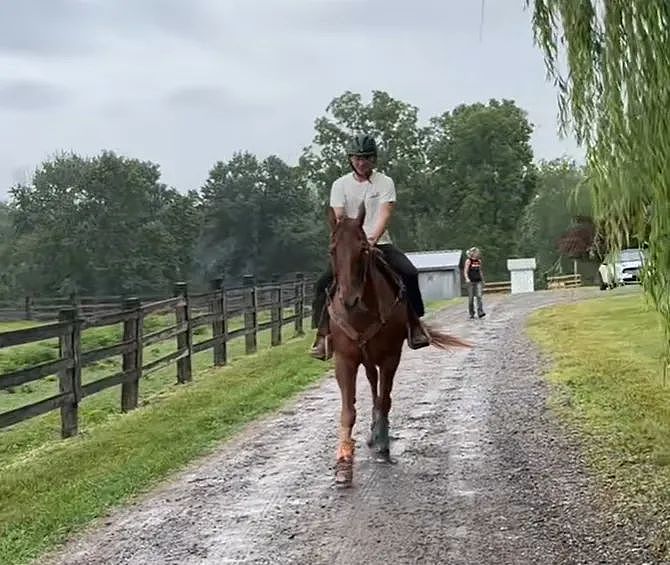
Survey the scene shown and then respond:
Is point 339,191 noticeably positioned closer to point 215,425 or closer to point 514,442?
point 514,442

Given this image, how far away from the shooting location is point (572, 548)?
15.1 feet

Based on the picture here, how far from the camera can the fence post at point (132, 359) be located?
1005 centimetres

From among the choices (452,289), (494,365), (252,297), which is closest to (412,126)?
(452,289)

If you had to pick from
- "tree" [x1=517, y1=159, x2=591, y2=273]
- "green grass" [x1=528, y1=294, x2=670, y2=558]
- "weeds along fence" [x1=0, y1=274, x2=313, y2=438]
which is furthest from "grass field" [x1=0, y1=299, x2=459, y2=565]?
"tree" [x1=517, y1=159, x2=591, y2=273]

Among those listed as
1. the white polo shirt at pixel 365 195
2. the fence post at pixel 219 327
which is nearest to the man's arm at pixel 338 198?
the white polo shirt at pixel 365 195

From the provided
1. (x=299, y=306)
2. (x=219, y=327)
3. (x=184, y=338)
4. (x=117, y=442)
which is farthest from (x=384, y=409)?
(x=299, y=306)

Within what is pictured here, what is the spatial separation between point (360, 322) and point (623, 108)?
8.46 feet

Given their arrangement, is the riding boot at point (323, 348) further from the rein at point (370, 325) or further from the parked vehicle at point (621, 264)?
the parked vehicle at point (621, 264)

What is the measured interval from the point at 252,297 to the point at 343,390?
32.8 feet

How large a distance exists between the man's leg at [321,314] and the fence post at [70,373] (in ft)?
8.94

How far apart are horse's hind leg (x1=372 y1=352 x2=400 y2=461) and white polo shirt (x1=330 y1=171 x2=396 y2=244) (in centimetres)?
98

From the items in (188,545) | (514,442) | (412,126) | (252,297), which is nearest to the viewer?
(188,545)

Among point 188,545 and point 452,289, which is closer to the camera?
point 188,545

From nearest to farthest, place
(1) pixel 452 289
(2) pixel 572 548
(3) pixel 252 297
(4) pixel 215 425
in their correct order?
(2) pixel 572 548, (4) pixel 215 425, (3) pixel 252 297, (1) pixel 452 289
